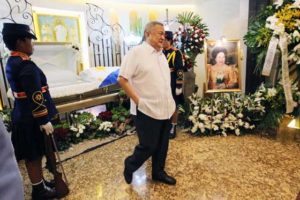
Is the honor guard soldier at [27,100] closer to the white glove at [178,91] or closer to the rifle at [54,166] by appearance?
the rifle at [54,166]

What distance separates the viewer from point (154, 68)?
5.57ft

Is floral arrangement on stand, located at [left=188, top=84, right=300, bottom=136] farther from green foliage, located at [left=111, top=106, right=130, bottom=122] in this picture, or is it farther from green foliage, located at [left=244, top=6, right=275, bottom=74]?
green foliage, located at [left=111, top=106, right=130, bottom=122]

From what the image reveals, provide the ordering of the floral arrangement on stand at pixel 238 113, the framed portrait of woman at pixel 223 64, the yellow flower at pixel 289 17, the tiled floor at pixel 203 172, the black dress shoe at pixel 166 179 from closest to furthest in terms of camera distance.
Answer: the tiled floor at pixel 203 172 → the black dress shoe at pixel 166 179 → the yellow flower at pixel 289 17 → the floral arrangement on stand at pixel 238 113 → the framed portrait of woman at pixel 223 64

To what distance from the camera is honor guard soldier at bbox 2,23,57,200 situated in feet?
5.01

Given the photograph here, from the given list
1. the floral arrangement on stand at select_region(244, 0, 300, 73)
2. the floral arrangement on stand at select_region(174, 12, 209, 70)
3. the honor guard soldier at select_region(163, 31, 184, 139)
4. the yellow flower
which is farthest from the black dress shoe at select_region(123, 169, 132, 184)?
the yellow flower

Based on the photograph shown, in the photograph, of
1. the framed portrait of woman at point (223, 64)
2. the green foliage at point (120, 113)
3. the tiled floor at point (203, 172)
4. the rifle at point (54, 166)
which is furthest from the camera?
the green foliage at point (120, 113)

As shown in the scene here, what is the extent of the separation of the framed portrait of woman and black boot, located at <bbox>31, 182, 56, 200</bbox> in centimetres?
235

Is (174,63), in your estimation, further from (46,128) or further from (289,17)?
(46,128)

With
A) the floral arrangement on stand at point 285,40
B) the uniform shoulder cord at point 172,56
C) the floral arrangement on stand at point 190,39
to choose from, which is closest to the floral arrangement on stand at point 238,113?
the floral arrangement on stand at point 285,40

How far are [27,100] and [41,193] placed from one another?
0.77 m

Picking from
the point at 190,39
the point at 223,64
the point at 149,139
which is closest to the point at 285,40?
the point at 223,64

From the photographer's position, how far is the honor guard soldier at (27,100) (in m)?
1.53

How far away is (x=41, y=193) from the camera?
70.6 inches

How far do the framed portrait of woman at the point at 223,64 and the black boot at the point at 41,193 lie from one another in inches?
92.6
